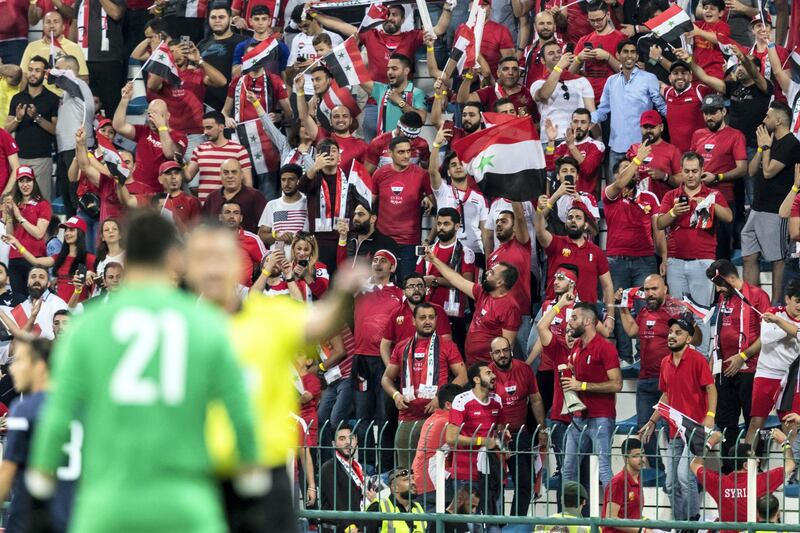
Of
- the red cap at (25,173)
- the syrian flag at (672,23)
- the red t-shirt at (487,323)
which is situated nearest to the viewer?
the red t-shirt at (487,323)

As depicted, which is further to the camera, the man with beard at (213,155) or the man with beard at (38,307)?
the man with beard at (213,155)

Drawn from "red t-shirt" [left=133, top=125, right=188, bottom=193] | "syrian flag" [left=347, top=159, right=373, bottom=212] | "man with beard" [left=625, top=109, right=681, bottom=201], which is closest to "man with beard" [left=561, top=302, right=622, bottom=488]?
"man with beard" [left=625, top=109, right=681, bottom=201]

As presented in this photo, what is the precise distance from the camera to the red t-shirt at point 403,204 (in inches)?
637

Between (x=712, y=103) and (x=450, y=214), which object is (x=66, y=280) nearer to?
(x=450, y=214)

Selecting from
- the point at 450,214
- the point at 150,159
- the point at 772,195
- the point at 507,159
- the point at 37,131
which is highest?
the point at 37,131

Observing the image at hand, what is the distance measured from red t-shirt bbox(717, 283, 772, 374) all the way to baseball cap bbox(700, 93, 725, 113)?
2.17 metres

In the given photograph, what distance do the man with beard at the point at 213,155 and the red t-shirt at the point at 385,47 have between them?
1719mm

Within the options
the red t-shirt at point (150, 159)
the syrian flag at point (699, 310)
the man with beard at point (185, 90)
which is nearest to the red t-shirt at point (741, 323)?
the syrian flag at point (699, 310)

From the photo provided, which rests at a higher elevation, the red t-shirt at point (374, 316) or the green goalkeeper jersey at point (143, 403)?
the red t-shirt at point (374, 316)

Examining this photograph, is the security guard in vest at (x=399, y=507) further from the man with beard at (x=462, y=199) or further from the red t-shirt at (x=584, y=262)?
the man with beard at (x=462, y=199)

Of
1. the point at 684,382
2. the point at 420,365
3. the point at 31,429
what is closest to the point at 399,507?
the point at 420,365

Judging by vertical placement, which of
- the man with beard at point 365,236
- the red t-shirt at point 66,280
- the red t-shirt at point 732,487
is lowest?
the red t-shirt at point 732,487

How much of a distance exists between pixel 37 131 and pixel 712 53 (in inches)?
291

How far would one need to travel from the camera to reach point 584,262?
15.2m
